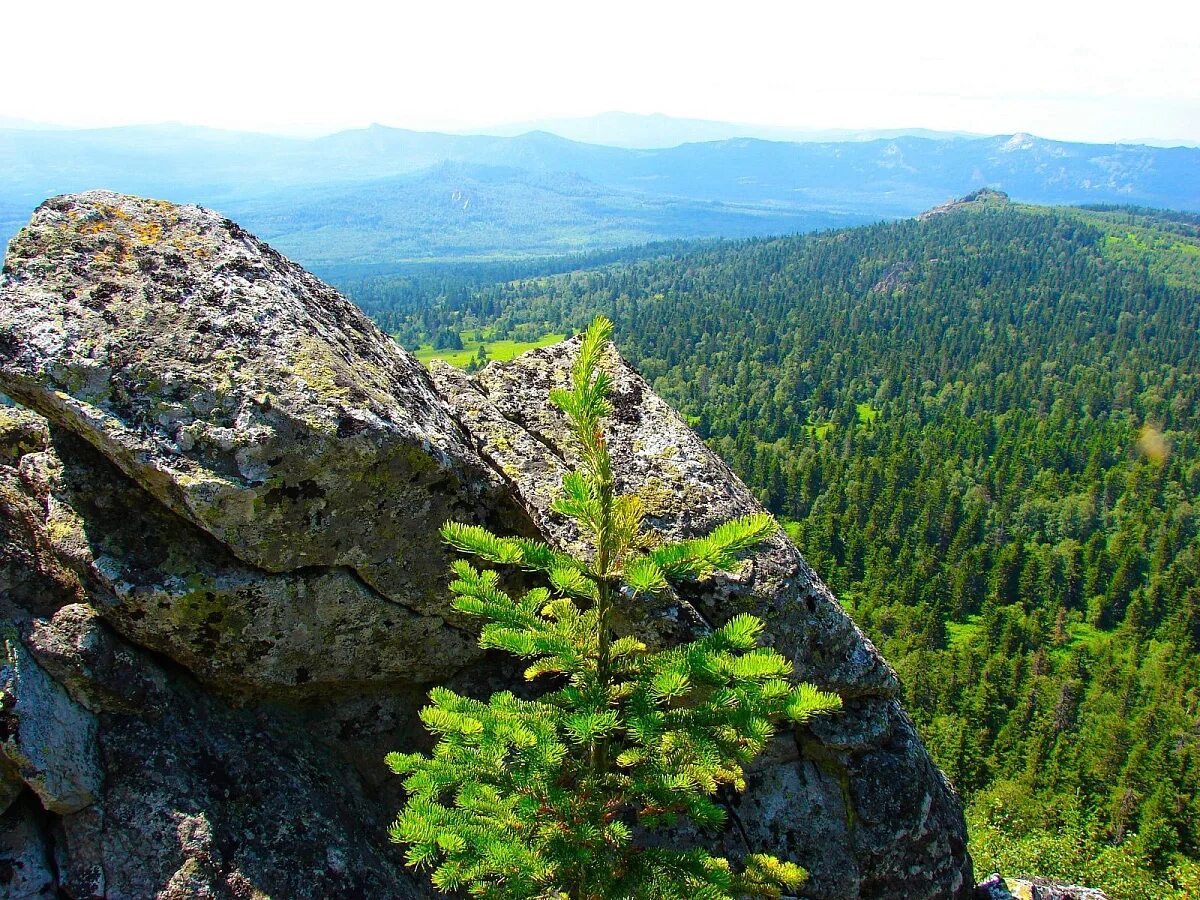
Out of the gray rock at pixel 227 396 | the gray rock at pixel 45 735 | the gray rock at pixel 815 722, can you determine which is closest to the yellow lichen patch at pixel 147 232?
the gray rock at pixel 227 396

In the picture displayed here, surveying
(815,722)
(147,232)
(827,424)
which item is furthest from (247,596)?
(827,424)

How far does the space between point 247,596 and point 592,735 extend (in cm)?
466

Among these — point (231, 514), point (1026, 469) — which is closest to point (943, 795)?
point (231, 514)

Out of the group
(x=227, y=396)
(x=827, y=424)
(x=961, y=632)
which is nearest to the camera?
(x=227, y=396)

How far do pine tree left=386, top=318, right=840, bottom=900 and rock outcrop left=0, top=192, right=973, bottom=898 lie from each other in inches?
92.1

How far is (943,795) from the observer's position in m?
11.6

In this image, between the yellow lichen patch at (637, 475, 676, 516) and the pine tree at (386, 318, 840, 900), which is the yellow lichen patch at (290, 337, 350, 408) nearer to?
the pine tree at (386, 318, 840, 900)

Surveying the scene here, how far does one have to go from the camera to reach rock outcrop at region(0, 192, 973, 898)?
8.02m

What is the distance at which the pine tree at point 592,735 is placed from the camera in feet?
22.0

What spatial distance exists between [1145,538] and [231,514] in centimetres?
14273

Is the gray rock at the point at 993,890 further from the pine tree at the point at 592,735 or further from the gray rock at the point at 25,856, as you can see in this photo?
the gray rock at the point at 25,856

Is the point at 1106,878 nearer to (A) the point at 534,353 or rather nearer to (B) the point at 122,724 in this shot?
(A) the point at 534,353

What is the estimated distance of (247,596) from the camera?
874 centimetres

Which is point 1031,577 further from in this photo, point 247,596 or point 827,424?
point 247,596
